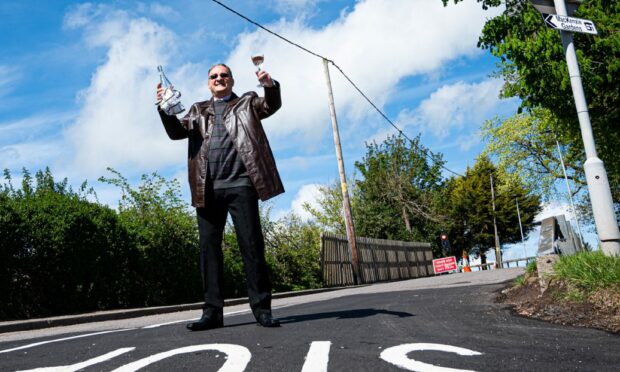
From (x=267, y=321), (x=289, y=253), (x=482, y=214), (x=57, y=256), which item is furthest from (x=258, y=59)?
(x=482, y=214)

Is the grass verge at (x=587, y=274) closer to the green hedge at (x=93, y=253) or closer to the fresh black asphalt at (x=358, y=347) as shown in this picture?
the fresh black asphalt at (x=358, y=347)

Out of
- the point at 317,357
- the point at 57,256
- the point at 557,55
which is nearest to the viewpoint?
the point at 317,357

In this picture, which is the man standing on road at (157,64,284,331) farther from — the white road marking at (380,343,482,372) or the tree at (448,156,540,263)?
the tree at (448,156,540,263)

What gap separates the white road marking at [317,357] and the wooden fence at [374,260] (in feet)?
58.2

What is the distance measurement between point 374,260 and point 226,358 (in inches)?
997

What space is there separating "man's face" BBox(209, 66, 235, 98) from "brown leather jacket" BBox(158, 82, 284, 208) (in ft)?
0.32

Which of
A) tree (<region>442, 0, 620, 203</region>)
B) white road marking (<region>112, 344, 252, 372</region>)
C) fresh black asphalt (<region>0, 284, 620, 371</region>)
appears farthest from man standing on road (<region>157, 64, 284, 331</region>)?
tree (<region>442, 0, 620, 203</region>)

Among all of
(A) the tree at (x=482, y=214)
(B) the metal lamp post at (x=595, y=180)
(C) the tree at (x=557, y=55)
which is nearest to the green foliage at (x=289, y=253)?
(C) the tree at (x=557, y=55)

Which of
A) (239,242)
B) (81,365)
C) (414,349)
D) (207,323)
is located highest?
(239,242)

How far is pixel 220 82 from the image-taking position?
5.14 m

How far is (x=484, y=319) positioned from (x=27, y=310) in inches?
332

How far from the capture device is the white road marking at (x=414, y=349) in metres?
2.95

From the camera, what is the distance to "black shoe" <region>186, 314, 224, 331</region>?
4.80 m

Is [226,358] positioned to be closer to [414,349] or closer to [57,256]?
[414,349]
